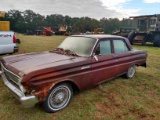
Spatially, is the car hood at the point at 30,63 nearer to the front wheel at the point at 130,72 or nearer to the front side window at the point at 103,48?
the front side window at the point at 103,48

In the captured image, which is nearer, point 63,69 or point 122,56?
point 63,69

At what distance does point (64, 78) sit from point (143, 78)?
360 cm

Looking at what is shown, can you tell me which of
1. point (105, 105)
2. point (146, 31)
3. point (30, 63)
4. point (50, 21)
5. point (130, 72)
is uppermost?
point (50, 21)

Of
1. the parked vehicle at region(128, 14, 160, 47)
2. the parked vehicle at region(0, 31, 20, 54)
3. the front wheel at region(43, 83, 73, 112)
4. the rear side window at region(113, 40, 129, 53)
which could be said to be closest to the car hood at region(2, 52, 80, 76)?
the front wheel at region(43, 83, 73, 112)

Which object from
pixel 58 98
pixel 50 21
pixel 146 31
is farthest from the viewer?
pixel 50 21

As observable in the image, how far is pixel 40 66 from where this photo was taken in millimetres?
3230

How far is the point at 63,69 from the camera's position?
3.42 metres

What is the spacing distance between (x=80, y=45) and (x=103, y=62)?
75 cm

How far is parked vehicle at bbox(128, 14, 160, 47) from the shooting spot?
53.6 feet

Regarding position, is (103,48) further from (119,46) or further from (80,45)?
(119,46)

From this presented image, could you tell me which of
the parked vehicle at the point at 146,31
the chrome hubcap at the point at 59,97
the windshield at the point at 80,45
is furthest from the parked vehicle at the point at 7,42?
the parked vehicle at the point at 146,31

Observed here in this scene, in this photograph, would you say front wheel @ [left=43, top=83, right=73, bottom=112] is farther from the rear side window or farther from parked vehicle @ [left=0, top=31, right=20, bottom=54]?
parked vehicle @ [left=0, top=31, right=20, bottom=54]

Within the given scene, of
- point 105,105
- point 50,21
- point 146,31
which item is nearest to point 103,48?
point 105,105

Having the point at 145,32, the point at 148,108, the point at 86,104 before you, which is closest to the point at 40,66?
the point at 86,104
